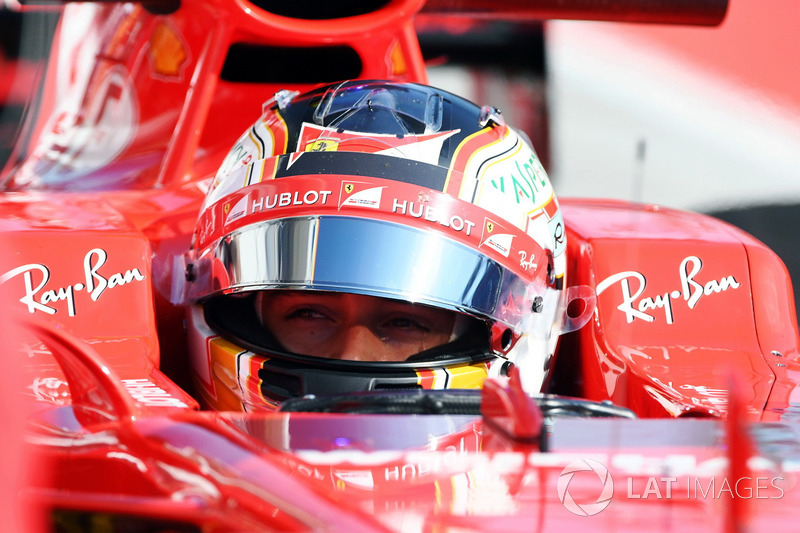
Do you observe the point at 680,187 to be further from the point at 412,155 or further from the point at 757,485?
the point at 757,485

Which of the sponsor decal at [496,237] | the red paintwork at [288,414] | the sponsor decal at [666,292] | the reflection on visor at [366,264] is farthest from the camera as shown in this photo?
the sponsor decal at [666,292]

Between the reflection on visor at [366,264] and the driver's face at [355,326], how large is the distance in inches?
3.9

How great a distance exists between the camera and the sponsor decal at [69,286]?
1.83 m

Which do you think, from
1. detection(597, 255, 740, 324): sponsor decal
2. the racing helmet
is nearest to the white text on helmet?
the racing helmet

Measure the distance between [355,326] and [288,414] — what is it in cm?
42

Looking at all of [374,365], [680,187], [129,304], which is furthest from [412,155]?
[680,187]

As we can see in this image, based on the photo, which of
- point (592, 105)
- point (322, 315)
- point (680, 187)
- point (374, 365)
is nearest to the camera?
point (374, 365)

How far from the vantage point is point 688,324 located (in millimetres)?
2000

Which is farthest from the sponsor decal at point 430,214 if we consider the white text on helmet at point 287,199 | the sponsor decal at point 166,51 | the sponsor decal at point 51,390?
the sponsor decal at point 166,51

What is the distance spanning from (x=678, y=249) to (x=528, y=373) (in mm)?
487

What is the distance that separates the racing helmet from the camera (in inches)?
64.5

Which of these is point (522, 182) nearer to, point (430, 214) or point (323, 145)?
point (430, 214)

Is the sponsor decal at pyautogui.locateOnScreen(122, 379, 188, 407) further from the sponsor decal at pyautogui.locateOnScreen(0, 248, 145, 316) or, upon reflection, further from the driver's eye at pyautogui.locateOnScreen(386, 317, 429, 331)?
the driver's eye at pyautogui.locateOnScreen(386, 317, 429, 331)

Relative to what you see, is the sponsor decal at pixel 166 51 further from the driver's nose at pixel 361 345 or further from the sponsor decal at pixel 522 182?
the driver's nose at pixel 361 345
